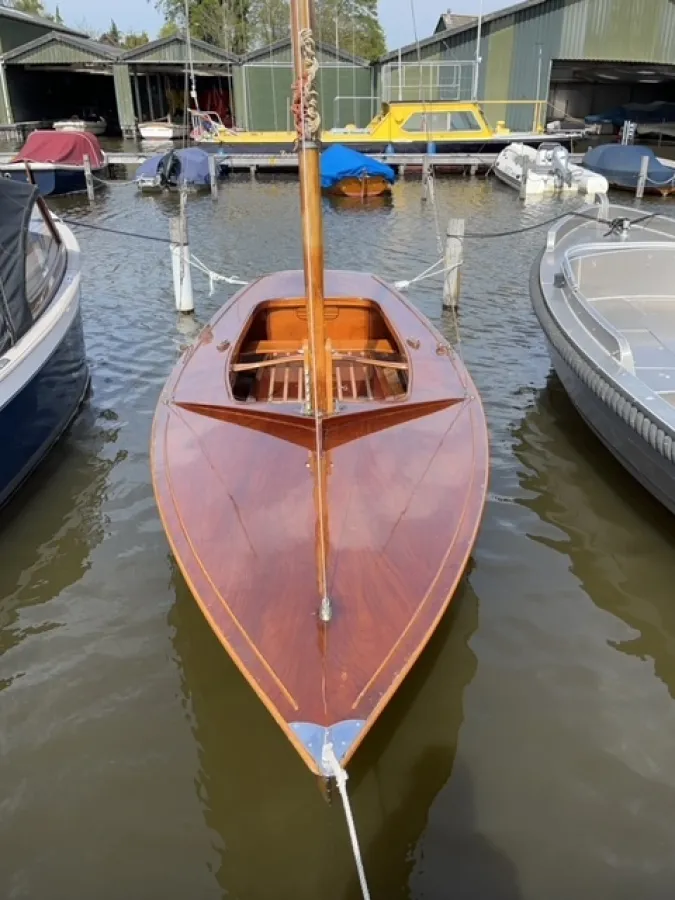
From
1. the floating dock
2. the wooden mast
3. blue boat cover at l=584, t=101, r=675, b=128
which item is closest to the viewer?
the wooden mast

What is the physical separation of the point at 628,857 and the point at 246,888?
5.09 ft

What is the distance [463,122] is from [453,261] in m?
16.2

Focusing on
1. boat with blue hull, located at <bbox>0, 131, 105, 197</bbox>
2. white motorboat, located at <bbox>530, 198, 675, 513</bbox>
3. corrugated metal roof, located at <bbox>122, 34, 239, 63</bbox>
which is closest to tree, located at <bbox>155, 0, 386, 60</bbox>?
corrugated metal roof, located at <bbox>122, 34, 239, 63</bbox>

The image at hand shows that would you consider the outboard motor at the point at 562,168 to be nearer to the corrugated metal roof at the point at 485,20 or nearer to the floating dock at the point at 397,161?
the floating dock at the point at 397,161

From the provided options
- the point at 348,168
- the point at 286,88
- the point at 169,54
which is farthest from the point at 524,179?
the point at 169,54

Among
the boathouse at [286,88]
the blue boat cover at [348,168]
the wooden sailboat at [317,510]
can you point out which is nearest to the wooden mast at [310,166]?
the wooden sailboat at [317,510]

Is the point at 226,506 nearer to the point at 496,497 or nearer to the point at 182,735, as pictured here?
the point at 182,735

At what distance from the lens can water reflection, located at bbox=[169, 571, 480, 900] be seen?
290 centimetres

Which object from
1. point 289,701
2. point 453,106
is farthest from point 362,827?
point 453,106

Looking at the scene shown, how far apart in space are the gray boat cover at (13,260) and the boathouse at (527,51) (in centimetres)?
2289

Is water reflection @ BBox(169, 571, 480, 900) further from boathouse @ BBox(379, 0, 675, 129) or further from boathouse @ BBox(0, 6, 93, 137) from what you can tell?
boathouse @ BBox(0, 6, 93, 137)

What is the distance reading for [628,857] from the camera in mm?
2943

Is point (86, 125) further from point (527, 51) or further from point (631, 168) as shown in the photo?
point (631, 168)

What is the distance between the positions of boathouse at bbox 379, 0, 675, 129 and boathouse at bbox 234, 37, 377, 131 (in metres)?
1.61
